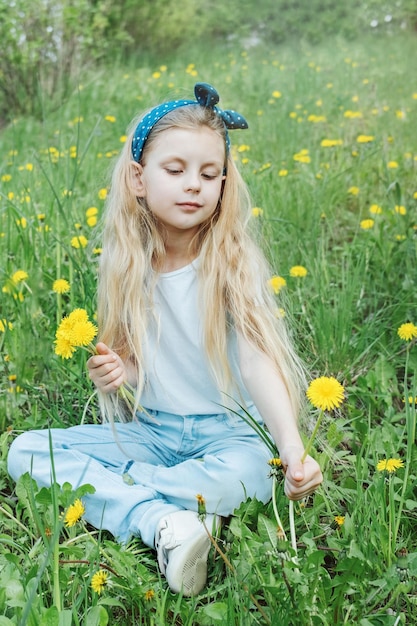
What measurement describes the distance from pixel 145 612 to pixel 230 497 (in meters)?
0.34

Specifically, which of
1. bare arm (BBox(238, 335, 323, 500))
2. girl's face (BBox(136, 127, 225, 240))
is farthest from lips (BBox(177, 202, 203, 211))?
bare arm (BBox(238, 335, 323, 500))

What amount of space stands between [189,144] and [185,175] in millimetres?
63

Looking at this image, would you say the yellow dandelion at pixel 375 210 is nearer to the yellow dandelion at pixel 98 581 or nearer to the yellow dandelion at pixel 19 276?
the yellow dandelion at pixel 19 276

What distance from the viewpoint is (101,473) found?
1.50 meters

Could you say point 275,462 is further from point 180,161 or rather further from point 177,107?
point 177,107

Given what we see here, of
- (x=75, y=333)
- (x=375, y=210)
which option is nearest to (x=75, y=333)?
(x=75, y=333)

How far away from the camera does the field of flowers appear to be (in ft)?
3.57

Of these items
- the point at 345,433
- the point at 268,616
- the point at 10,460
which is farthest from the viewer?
the point at 345,433

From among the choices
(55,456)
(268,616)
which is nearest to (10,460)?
(55,456)

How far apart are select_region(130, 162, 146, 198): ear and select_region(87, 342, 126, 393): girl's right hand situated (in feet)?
1.28

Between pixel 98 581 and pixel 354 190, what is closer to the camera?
pixel 98 581

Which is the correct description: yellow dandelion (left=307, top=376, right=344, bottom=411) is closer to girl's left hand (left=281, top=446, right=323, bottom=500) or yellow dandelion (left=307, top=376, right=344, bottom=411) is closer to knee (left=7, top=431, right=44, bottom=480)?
girl's left hand (left=281, top=446, right=323, bottom=500)

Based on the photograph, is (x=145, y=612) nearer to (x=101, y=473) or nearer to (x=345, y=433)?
(x=101, y=473)

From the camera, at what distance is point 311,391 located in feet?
3.51
